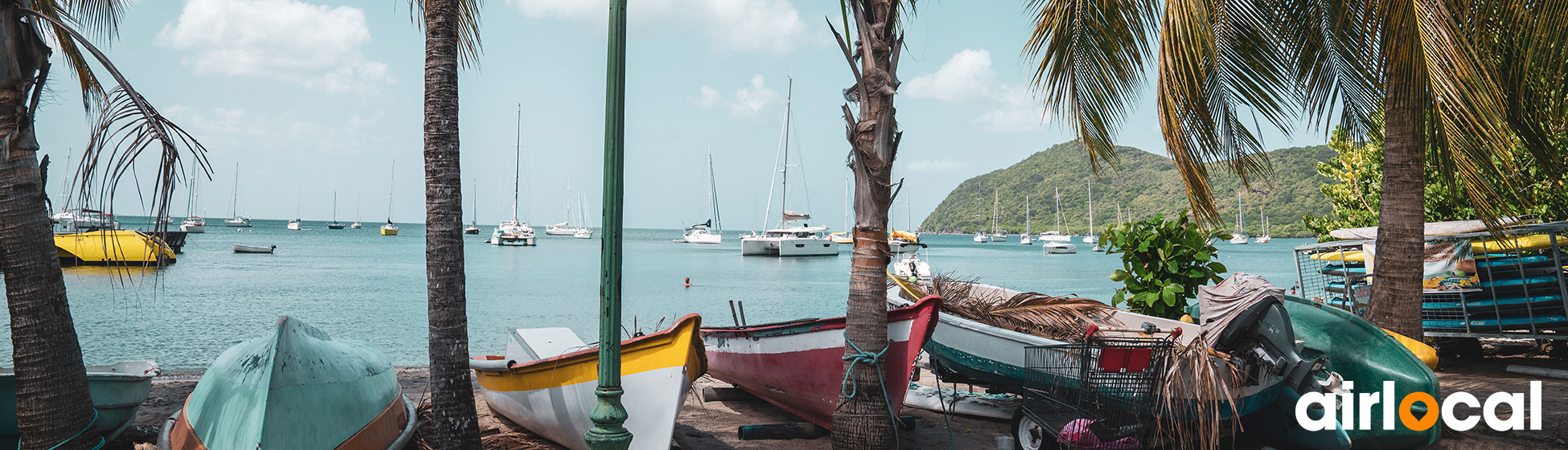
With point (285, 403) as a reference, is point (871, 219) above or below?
above

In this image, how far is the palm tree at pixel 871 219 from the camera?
6727 millimetres

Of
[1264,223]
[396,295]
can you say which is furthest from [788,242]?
[1264,223]

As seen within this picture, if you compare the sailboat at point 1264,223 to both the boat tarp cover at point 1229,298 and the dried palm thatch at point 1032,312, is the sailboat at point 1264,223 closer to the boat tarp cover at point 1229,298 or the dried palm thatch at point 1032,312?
the dried palm thatch at point 1032,312

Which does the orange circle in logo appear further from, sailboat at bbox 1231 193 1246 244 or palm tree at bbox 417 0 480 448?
sailboat at bbox 1231 193 1246 244

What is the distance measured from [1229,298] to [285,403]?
279 inches

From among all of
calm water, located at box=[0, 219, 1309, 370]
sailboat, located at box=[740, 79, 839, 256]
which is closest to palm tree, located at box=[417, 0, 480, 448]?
calm water, located at box=[0, 219, 1309, 370]

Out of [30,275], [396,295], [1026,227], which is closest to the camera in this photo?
[30,275]

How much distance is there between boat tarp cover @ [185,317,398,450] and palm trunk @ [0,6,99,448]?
2.54ft

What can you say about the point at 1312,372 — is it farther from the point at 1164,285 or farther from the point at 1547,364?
the point at 1547,364

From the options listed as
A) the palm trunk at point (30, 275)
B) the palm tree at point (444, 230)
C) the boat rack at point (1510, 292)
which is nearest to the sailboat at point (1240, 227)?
the boat rack at point (1510, 292)

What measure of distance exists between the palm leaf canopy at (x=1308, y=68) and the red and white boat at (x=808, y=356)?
8.19 ft

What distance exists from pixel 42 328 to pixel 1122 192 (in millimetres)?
118435

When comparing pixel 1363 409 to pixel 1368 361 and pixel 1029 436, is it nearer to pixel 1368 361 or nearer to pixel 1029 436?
pixel 1368 361

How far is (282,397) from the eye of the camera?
5.54m
